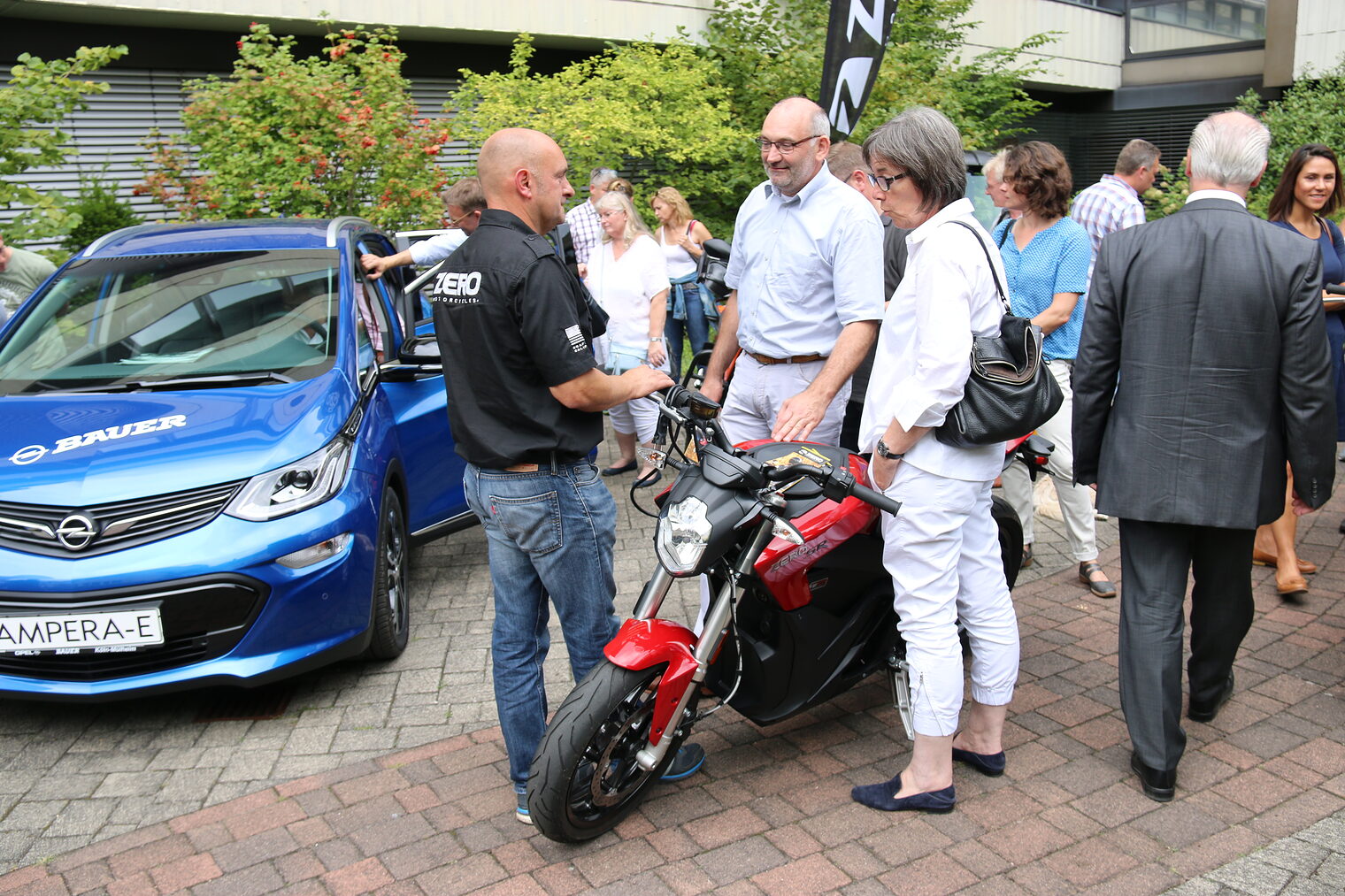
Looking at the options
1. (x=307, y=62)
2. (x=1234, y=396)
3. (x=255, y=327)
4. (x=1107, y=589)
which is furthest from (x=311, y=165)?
(x=1234, y=396)

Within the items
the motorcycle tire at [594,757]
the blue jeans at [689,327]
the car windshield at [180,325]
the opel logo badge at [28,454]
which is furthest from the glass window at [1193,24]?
the opel logo badge at [28,454]

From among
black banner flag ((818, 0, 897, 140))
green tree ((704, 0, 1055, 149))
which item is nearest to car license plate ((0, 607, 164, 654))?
black banner flag ((818, 0, 897, 140))

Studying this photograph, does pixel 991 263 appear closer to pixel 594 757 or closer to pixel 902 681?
pixel 902 681

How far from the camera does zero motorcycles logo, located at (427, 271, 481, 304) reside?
10.3ft

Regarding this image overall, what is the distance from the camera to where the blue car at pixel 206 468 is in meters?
3.84

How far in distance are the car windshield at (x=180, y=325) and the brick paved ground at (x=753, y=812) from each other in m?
1.36

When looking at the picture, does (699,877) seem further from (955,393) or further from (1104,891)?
(955,393)

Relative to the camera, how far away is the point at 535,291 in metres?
A: 3.08

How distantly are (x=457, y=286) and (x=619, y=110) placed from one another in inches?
331

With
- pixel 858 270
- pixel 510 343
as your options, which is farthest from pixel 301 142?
pixel 510 343

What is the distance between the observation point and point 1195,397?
3398 millimetres

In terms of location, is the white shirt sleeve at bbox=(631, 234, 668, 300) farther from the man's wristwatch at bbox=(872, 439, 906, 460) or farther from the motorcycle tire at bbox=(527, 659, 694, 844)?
the motorcycle tire at bbox=(527, 659, 694, 844)

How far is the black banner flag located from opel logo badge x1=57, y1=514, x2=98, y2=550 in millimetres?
4506

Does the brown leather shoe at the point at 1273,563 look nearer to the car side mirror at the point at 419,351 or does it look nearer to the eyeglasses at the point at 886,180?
the eyeglasses at the point at 886,180
